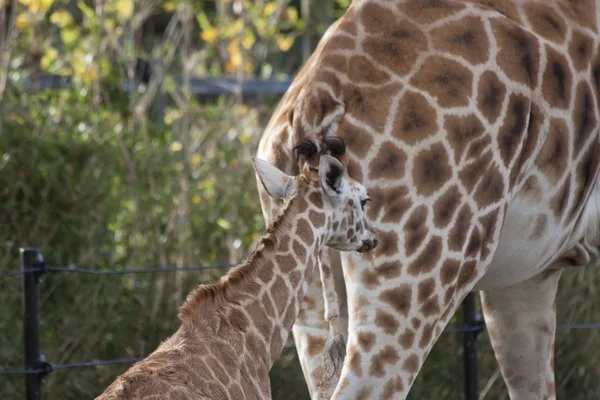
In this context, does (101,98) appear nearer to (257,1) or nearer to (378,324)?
(257,1)

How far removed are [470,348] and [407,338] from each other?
1805 millimetres

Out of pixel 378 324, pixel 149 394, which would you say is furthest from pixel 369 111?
pixel 149 394

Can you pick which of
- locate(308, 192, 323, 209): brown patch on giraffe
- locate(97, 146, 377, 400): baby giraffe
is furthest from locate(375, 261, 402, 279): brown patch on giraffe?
locate(308, 192, 323, 209): brown patch on giraffe

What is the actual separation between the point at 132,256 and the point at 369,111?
9.17 feet

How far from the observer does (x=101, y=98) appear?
7172 millimetres

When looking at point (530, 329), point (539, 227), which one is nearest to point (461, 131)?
point (539, 227)

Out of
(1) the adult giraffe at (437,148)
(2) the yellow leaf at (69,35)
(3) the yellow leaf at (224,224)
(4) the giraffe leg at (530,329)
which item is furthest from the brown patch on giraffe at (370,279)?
(2) the yellow leaf at (69,35)

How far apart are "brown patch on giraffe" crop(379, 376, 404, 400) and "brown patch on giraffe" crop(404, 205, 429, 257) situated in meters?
0.45

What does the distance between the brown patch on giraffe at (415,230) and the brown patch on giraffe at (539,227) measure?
554mm

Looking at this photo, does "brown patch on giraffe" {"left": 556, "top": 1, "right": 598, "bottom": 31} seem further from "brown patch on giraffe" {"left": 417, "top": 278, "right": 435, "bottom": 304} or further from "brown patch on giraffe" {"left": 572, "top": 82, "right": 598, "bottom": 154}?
"brown patch on giraffe" {"left": 417, "top": 278, "right": 435, "bottom": 304}

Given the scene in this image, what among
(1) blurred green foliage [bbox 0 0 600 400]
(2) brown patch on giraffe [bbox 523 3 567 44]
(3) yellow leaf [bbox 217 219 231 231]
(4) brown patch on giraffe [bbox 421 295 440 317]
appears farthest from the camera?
(3) yellow leaf [bbox 217 219 231 231]

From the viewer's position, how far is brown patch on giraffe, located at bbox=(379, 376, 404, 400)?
3.65 metres

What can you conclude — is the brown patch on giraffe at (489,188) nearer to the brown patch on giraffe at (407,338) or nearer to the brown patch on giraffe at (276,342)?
the brown patch on giraffe at (407,338)

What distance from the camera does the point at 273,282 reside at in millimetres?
3506
